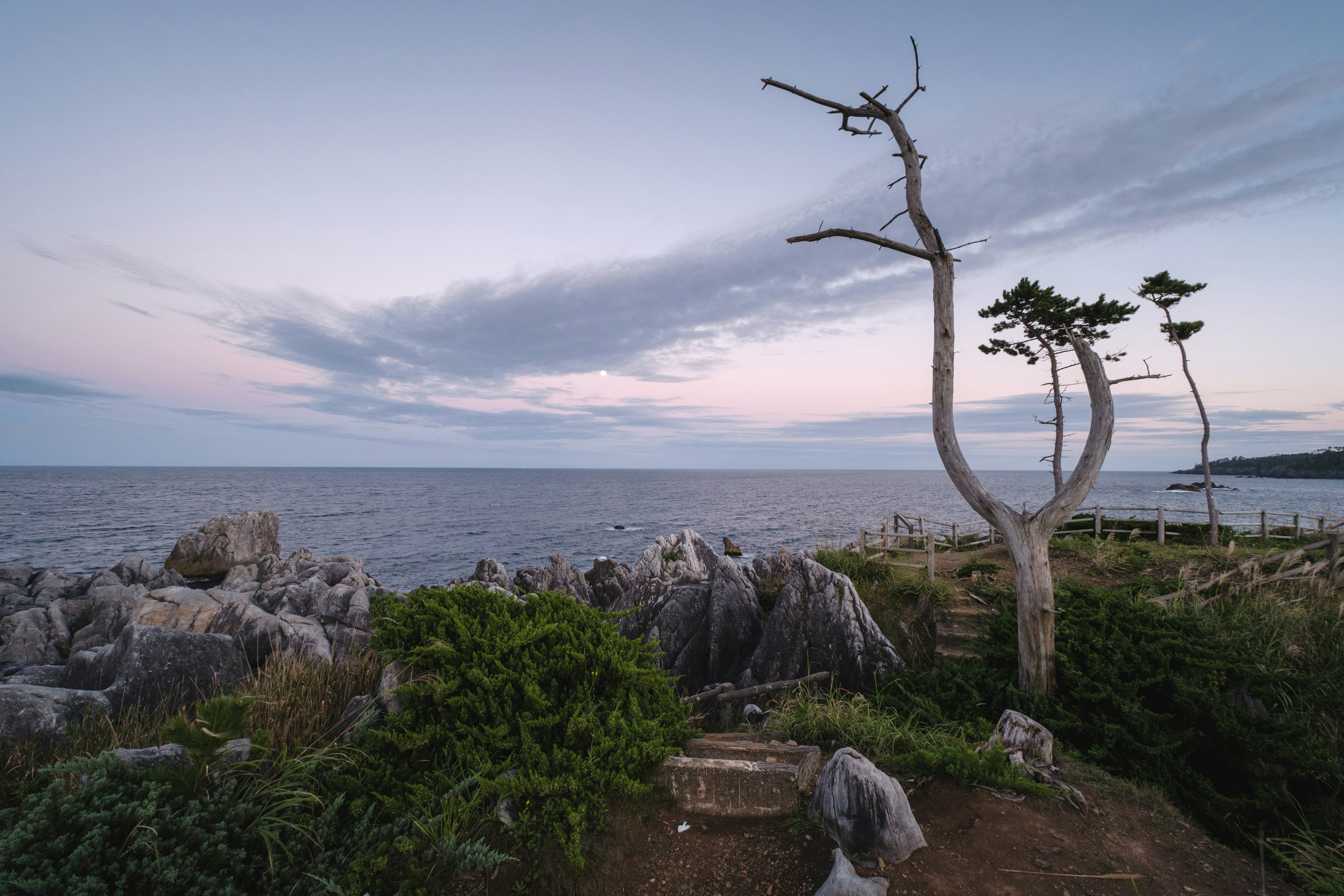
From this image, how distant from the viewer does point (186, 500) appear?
69.9 m

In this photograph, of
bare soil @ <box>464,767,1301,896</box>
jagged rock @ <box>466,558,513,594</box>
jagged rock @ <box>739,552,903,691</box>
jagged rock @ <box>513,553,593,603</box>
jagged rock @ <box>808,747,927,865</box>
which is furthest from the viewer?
jagged rock @ <box>513,553,593,603</box>

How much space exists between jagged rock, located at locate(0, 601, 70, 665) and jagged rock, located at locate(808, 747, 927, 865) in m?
20.7

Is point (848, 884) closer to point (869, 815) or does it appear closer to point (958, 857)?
point (869, 815)

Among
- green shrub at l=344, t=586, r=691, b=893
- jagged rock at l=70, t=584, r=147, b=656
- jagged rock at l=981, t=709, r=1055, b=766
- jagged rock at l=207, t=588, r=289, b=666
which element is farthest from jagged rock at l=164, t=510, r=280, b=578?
jagged rock at l=981, t=709, r=1055, b=766

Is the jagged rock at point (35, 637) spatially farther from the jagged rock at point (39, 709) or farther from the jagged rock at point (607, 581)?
the jagged rock at point (607, 581)

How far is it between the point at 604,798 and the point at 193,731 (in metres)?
2.84

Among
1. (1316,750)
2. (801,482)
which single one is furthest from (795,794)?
(801,482)

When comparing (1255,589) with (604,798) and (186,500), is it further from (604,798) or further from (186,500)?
(186,500)

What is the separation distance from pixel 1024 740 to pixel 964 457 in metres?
3.41

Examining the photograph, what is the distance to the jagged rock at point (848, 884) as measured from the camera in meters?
3.27

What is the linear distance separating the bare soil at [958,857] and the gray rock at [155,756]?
2.24 meters

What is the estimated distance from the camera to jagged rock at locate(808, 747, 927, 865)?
12.4ft

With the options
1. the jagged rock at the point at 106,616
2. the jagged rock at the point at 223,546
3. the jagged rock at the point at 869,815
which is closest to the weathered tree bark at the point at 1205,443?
the jagged rock at the point at 869,815

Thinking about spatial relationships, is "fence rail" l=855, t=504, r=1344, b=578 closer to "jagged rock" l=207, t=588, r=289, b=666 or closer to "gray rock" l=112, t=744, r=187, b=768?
"jagged rock" l=207, t=588, r=289, b=666
